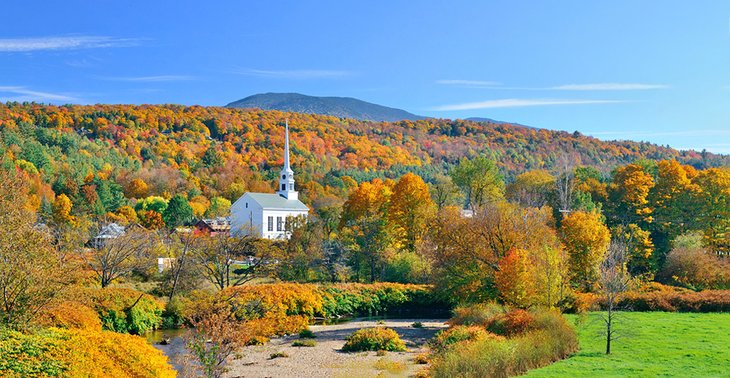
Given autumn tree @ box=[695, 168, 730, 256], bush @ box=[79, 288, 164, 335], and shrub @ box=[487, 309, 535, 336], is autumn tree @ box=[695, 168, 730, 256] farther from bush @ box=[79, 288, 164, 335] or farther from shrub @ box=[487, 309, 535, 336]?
bush @ box=[79, 288, 164, 335]

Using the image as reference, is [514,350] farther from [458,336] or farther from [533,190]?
[533,190]

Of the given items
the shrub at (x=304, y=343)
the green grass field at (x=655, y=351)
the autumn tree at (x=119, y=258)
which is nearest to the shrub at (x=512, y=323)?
the green grass field at (x=655, y=351)

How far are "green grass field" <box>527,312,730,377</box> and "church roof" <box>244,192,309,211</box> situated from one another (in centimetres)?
5391

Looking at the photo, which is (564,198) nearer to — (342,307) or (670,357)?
(342,307)

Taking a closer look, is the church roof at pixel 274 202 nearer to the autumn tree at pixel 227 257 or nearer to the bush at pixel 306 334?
the autumn tree at pixel 227 257

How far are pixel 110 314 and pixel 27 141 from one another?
78.6 m

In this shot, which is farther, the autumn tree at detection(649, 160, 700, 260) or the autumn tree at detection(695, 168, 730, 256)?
the autumn tree at detection(649, 160, 700, 260)

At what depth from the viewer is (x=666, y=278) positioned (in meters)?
48.5

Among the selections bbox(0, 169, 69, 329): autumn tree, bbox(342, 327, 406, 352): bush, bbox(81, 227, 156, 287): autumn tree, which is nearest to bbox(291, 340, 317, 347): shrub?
bbox(342, 327, 406, 352): bush

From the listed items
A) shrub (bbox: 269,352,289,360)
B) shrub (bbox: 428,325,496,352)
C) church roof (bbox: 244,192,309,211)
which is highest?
church roof (bbox: 244,192,309,211)

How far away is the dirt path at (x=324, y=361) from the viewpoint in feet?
82.5

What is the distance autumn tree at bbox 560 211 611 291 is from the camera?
4225 cm

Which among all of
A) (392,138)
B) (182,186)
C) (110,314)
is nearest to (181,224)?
(182,186)

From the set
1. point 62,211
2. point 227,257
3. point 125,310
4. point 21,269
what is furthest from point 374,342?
point 62,211
